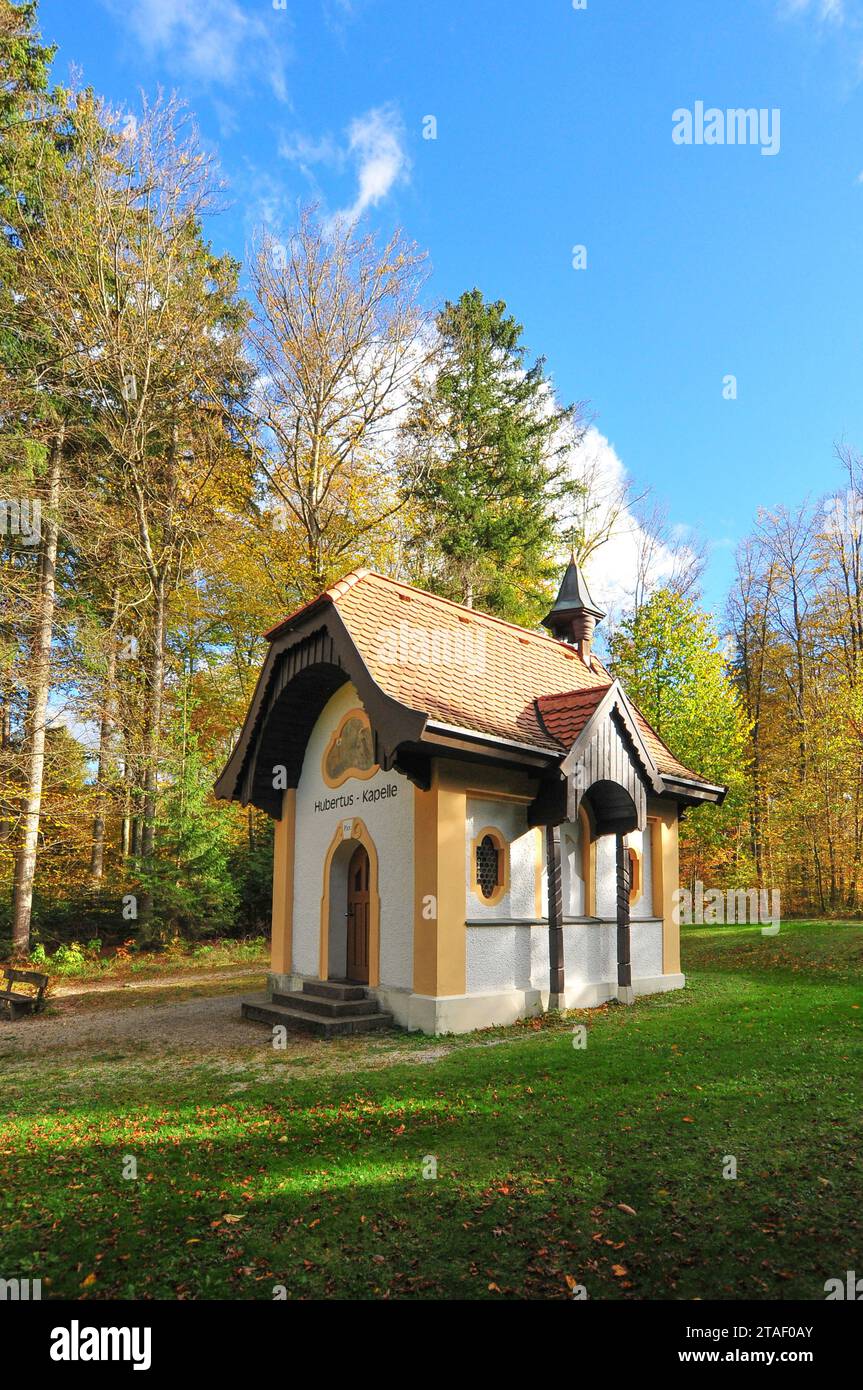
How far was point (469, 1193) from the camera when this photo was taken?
5.30m

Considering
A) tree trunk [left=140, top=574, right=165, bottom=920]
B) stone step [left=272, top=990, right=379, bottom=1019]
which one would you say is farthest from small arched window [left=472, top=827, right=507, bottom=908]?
tree trunk [left=140, top=574, right=165, bottom=920]

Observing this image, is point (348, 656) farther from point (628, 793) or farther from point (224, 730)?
point (224, 730)

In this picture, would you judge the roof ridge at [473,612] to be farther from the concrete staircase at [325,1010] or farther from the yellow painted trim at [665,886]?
the concrete staircase at [325,1010]

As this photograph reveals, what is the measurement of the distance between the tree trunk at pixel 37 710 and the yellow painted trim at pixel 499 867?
12.4 metres

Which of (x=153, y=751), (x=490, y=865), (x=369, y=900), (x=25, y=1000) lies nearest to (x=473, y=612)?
(x=490, y=865)

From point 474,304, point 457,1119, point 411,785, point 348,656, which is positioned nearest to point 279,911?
point 411,785

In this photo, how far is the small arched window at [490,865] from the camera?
1165cm

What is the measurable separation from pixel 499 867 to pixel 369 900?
7.49 ft

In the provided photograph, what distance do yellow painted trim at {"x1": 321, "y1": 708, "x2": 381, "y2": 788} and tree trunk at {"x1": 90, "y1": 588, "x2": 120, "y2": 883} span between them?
965 cm

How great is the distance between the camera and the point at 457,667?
1278 cm

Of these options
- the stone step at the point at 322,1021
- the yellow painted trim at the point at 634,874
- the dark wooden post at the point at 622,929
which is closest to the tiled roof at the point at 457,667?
the yellow painted trim at the point at 634,874

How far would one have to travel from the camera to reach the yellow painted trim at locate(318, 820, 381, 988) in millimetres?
12014

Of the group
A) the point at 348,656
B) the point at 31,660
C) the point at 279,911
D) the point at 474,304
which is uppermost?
the point at 474,304
